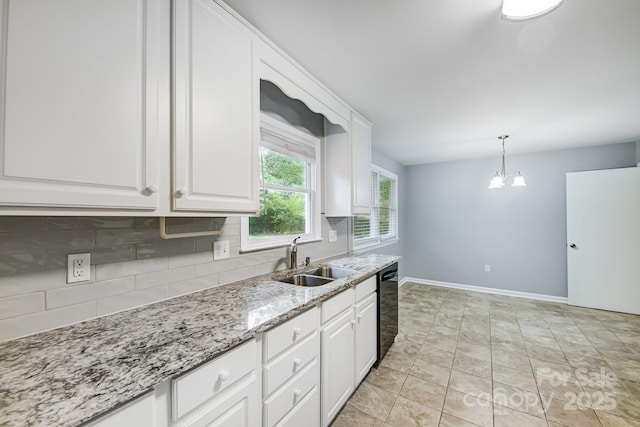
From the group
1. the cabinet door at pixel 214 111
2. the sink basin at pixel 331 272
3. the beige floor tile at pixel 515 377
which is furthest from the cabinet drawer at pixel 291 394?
the beige floor tile at pixel 515 377

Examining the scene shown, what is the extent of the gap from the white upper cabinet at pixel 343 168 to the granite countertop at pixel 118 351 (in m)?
1.39

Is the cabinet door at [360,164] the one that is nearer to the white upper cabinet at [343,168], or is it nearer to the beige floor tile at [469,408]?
the white upper cabinet at [343,168]

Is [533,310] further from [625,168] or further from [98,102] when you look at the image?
[98,102]

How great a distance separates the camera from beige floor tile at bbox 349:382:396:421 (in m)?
1.88

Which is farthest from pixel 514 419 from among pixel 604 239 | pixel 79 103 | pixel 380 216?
pixel 604 239

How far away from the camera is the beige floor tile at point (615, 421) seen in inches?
68.8

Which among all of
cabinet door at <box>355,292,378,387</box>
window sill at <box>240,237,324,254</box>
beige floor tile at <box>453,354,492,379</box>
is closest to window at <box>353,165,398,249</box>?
window sill at <box>240,237,324,254</box>

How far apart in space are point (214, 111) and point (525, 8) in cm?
157

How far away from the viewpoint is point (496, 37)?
160cm

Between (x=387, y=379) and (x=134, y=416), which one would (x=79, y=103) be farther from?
(x=387, y=379)

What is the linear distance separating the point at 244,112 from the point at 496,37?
1.56 meters

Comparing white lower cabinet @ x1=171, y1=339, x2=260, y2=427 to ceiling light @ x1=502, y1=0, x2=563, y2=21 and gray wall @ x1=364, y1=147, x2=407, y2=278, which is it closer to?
ceiling light @ x1=502, y1=0, x2=563, y2=21

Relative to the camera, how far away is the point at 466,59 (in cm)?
183

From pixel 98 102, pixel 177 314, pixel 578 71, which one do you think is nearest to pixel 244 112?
pixel 98 102
